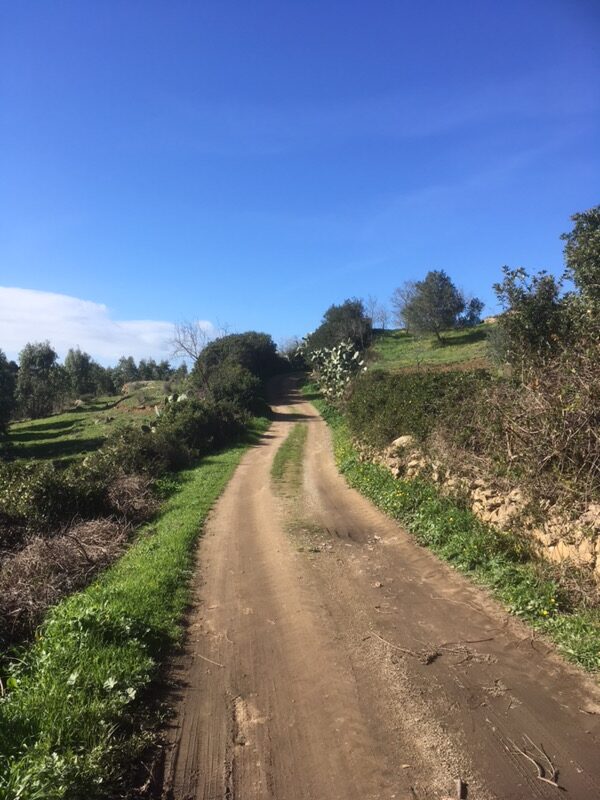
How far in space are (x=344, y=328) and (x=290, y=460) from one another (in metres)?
36.9

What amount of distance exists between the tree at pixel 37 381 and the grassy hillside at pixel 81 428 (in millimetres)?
7488

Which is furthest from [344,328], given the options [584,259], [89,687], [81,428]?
[89,687]

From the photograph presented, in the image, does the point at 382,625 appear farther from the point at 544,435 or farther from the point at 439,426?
the point at 439,426

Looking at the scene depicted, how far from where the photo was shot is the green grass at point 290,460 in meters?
17.2

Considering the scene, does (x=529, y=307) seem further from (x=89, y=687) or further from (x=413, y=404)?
(x=89, y=687)

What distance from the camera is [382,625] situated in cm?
641

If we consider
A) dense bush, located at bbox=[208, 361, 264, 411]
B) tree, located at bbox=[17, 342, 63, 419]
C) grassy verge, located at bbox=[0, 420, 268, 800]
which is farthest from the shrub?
tree, located at bbox=[17, 342, 63, 419]

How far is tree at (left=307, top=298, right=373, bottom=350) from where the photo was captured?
5544 centimetres

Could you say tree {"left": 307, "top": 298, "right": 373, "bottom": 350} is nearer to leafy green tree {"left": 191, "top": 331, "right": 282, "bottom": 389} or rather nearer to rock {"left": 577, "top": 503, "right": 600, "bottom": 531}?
leafy green tree {"left": 191, "top": 331, "right": 282, "bottom": 389}

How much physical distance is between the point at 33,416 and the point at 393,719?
5860 cm

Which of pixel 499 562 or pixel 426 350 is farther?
pixel 426 350

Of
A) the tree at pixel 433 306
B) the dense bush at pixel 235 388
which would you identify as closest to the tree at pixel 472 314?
the tree at pixel 433 306

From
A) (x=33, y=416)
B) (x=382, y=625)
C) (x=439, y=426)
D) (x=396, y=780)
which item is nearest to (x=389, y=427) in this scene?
(x=439, y=426)

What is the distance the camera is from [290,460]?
68.9 feet
